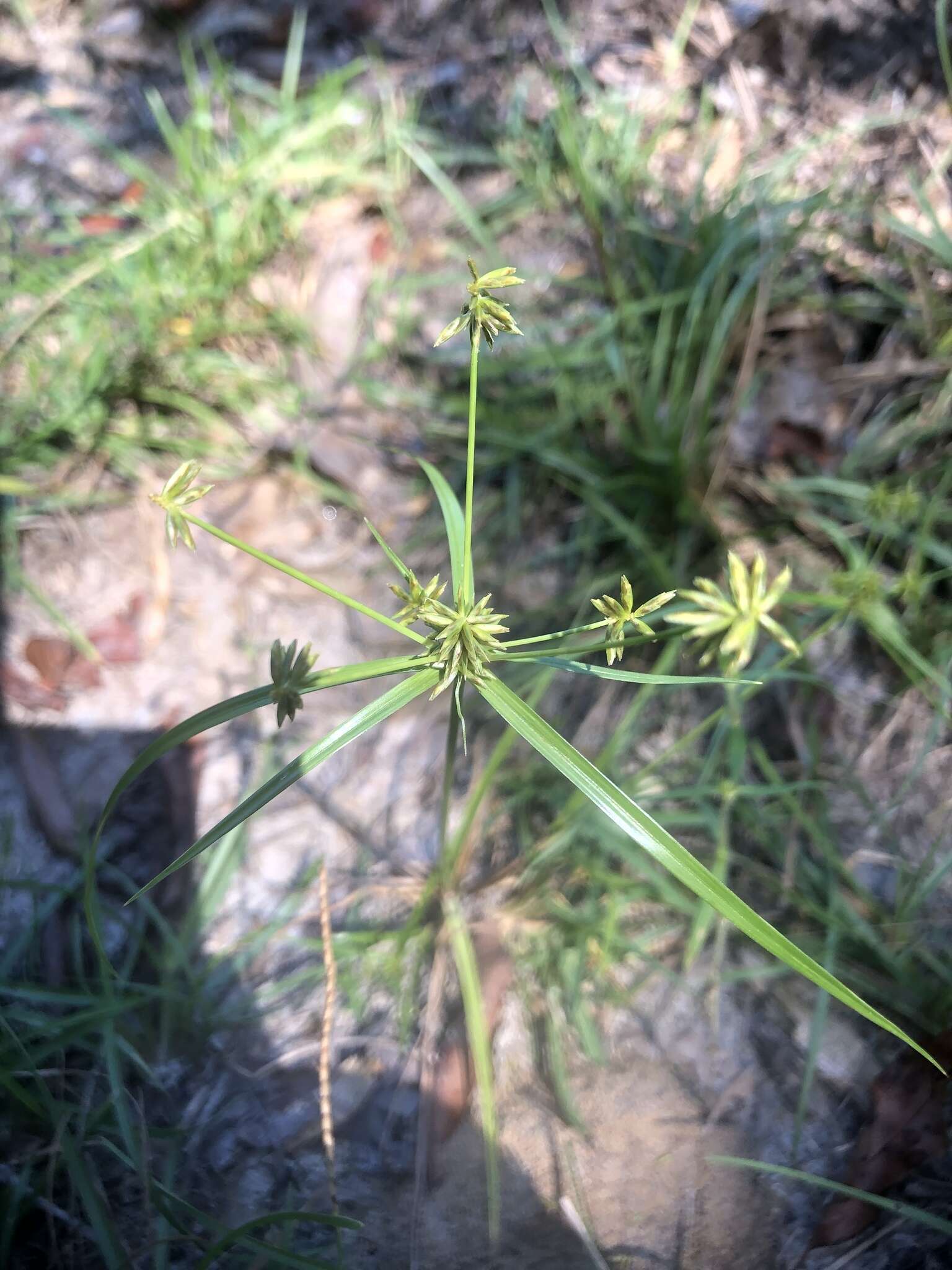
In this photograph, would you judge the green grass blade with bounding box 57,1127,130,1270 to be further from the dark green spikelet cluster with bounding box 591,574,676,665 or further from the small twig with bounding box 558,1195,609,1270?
the dark green spikelet cluster with bounding box 591,574,676,665

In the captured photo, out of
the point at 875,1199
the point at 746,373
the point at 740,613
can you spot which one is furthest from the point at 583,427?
the point at 875,1199

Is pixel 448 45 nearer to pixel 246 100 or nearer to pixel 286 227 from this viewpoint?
pixel 246 100

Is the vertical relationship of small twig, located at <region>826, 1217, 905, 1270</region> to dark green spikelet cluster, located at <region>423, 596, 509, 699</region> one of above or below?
below

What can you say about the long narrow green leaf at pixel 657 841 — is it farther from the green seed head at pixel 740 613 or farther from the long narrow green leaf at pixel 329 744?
the green seed head at pixel 740 613

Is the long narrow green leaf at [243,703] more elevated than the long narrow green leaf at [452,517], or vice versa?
the long narrow green leaf at [452,517]

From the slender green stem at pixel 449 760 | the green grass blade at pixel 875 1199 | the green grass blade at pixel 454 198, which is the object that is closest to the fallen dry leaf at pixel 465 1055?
the slender green stem at pixel 449 760

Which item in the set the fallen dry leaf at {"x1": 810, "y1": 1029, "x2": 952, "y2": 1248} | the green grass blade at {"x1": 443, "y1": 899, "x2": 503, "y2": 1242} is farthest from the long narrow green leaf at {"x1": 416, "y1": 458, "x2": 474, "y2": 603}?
the fallen dry leaf at {"x1": 810, "y1": 1029, "x2": 952, "y2": 1248}

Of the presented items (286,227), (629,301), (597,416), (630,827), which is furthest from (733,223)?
(630,827)
